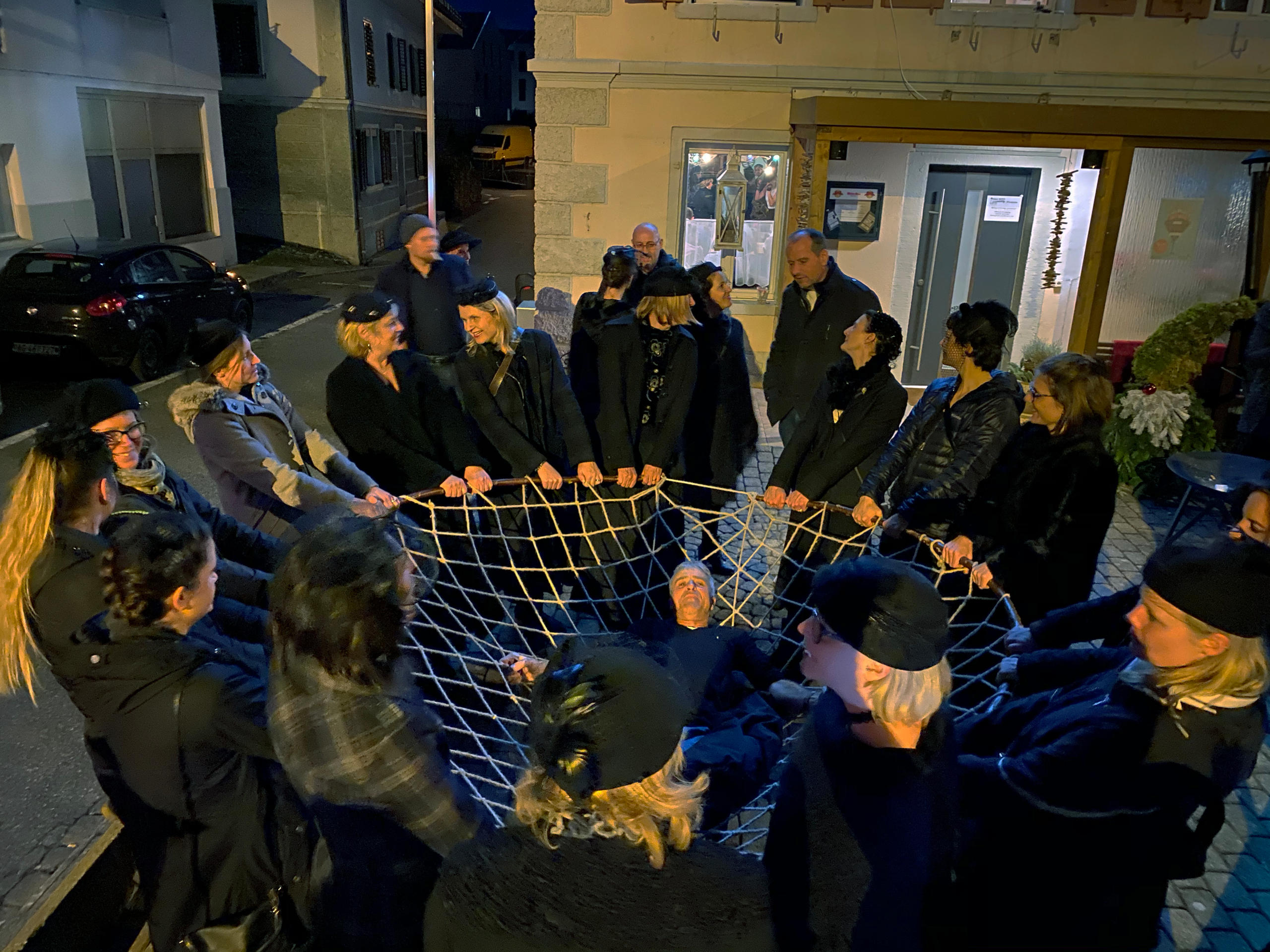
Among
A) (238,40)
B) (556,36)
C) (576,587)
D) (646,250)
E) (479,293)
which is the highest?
(238,40)

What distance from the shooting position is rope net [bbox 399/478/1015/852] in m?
3.25

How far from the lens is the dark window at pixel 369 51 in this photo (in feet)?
67.5

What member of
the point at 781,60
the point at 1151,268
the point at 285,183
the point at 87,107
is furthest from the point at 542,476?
the point at 285,183

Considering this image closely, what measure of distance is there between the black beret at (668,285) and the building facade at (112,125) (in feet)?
34.2

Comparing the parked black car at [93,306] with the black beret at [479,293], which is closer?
the black beret at [479,293]

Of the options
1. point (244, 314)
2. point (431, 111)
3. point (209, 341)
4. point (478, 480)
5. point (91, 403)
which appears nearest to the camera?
point (91, 403)

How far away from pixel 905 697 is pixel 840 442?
2.22m

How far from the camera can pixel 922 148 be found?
26.7ft

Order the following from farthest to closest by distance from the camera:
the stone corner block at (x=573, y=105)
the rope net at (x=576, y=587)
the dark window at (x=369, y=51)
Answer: the dark window at (x=369, y=51), the stone corner block at (x=573, y=105), the rope net at (x=576, y=587)

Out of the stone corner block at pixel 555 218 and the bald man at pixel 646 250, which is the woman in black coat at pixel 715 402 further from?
the stone corner block at pixel 555 218

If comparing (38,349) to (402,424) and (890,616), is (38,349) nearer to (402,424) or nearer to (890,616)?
(402,424)

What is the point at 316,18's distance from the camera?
18.5m

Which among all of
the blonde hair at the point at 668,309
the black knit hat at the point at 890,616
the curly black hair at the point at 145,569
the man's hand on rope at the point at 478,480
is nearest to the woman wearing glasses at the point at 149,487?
the curly black hair at the point at 145,569

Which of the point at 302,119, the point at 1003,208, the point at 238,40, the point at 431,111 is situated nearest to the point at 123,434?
the point at 431,111
